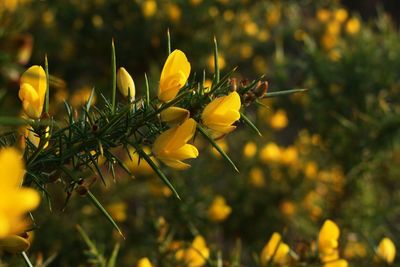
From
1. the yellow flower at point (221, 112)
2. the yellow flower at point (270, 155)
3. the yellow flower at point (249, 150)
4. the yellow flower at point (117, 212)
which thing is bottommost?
the yellow flower at point (270, 155)

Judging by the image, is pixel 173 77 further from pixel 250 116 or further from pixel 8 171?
pixel 250 116

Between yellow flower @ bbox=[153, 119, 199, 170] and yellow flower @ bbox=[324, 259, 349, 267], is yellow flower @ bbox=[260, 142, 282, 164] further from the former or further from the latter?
yellow flower @ bbox=[153, 119, 199, 170]

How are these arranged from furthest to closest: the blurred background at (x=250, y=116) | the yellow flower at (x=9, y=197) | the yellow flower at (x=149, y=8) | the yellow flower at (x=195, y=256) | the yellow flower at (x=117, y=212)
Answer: the yellow flower at (x=149, y=8), the yellow flower at (x=117, y=212), the blurred background at (x=250, y=116), the yellow flower at (x=195, y=256), the yellow flower at (x=9, y=197)

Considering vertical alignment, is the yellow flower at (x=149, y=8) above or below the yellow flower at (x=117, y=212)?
above

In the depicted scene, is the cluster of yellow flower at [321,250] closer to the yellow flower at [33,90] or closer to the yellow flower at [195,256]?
the yellow flower at [195,256]

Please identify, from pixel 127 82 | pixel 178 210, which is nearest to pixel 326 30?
pixel 178 210

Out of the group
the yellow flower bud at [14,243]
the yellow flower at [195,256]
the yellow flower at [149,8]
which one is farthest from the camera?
the yellow flower at [149,8]

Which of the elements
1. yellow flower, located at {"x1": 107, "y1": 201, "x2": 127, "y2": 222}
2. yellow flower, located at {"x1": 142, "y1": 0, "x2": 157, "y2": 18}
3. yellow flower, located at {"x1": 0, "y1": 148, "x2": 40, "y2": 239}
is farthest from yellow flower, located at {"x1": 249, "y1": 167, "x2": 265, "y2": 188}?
yellow flower, located at {"x1": 0, "y1": 148, "x2": 40, "y2": 239}

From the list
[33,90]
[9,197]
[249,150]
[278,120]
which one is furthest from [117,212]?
[9,197]

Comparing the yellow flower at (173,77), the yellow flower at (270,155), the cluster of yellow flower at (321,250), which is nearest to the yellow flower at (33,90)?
the yellow flower at (173,77)
